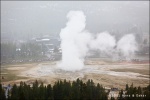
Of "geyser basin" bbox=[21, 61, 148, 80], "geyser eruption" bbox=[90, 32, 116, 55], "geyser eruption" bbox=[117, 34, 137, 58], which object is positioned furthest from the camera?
"geyser eruption" bbox=[90, 32, 116, 55]

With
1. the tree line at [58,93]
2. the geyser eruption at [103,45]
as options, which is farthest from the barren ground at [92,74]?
the geyser eruption at [103,45]

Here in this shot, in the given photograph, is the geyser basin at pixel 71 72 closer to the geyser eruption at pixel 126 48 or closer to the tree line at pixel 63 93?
the tree line at pixel 63 93

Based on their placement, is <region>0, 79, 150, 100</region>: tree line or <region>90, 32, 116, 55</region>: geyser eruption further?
<region>90, 32, 116, 55</region>: geyser eruption

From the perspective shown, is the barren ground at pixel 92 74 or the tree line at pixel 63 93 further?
the barren ground at pixel 92 74

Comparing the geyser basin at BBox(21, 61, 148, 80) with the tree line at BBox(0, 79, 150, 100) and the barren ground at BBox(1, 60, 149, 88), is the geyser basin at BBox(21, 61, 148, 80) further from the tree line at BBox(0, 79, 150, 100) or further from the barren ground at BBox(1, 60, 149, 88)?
the tree line at BBox(0, 79, 150, 100)

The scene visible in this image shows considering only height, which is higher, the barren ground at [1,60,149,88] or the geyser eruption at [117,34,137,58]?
the geyser eruption at [117,34,137,58]

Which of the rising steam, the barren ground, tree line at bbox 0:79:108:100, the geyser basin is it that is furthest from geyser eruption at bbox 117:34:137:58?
tree line at bbox 0:79:108:100

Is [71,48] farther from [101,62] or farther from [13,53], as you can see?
[13,53]

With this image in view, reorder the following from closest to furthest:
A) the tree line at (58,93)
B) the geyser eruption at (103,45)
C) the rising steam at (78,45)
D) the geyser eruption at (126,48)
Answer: the tree line at (58,93)
the rising steam at (78,45)
the geyser eruption at (126,48)
the geyser eruption at (103,45)

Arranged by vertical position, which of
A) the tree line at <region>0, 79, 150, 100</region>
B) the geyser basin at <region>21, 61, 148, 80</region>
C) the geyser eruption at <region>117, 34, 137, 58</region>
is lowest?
the tree line at <region>0, 79, 150, 100</region>
